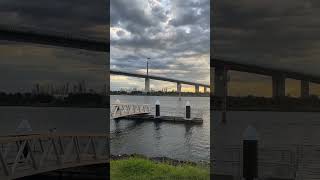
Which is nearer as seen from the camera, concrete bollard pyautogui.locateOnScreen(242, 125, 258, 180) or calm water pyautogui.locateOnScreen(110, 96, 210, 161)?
concrete bollard pyautogui.locateOnScreen(242, 125, 258, 180)

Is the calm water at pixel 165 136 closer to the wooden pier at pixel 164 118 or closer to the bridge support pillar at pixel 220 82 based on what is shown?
the wooden pier at pixel 164 118

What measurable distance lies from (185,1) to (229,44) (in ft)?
6.51

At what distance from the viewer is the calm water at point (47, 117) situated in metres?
5.39

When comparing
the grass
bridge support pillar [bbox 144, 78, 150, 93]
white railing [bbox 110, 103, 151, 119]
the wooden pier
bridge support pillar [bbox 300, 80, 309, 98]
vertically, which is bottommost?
the grass

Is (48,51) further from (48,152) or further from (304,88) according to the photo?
(304,88)

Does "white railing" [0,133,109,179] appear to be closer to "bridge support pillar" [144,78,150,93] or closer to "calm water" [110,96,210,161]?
"calm water" [110,96,210,161]

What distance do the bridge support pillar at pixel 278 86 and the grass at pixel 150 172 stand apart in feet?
6.87

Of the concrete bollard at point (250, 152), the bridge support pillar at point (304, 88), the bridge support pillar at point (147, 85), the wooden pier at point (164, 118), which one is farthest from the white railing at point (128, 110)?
the concrete bollard at point (250, 152)

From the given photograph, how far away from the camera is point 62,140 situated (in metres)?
5.12

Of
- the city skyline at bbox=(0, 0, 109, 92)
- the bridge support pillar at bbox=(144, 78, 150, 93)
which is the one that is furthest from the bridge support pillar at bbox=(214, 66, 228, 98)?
the bridge support pillar at bbox=(144, 78, 150, 93)

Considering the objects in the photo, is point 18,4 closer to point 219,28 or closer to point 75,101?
point 75,101

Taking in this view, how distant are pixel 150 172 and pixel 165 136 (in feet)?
16.2

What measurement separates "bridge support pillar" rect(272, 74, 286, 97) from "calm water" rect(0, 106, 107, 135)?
185cm

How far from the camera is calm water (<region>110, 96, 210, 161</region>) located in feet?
31.5
